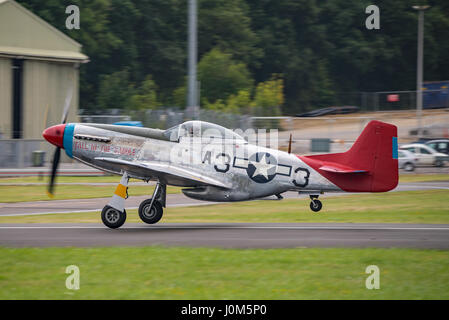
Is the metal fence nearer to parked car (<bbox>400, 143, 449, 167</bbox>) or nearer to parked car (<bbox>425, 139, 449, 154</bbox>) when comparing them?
parked car (<bbox>425, 139, 449, 154</bbox>)

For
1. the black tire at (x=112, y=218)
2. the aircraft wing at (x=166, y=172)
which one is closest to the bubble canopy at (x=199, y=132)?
the aircraft wing at (x=166, y=172)

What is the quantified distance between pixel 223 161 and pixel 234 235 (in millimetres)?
2123

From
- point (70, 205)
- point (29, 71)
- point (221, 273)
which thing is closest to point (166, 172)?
point (221, 273)

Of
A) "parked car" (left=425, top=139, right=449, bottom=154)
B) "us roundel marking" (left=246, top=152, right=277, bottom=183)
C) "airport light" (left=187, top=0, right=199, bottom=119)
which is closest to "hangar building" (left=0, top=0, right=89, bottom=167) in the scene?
"airport light" (left=187, top=0, right=199, bottom=119)

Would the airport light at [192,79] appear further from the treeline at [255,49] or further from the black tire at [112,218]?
the treeline at [255,49]

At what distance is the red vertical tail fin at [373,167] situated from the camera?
14820mm

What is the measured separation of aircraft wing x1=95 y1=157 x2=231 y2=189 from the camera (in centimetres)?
1439

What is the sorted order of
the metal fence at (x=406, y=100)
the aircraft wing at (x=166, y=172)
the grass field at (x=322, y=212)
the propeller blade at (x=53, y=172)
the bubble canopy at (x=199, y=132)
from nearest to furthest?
Answer: the aircraft wing at (x=166, y=172) → the bubble canopy at (x=199, y=132) → the propeller blade at (x=53, y=172) → the grass field at (x=322, y=212) → the metal fence at (x=406, y=100)

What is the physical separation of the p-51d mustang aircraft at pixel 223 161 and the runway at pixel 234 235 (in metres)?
0.88

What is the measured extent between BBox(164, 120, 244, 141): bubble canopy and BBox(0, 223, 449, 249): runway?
226 centimetres

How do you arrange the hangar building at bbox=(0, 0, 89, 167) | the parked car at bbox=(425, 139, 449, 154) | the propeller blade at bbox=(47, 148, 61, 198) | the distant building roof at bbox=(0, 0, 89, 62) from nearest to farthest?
1. the propeller blade at bbox=(47, 148, 61, 198)
2. the hangar building at bbox=(0, 0, 89, 167)
3. the distant building roof at bbox=(0, 0, 89, 62)
4. the parked car at bbox=(425, 139, 449, 154)

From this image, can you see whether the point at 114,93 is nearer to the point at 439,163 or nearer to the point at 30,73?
the point at 30,73
